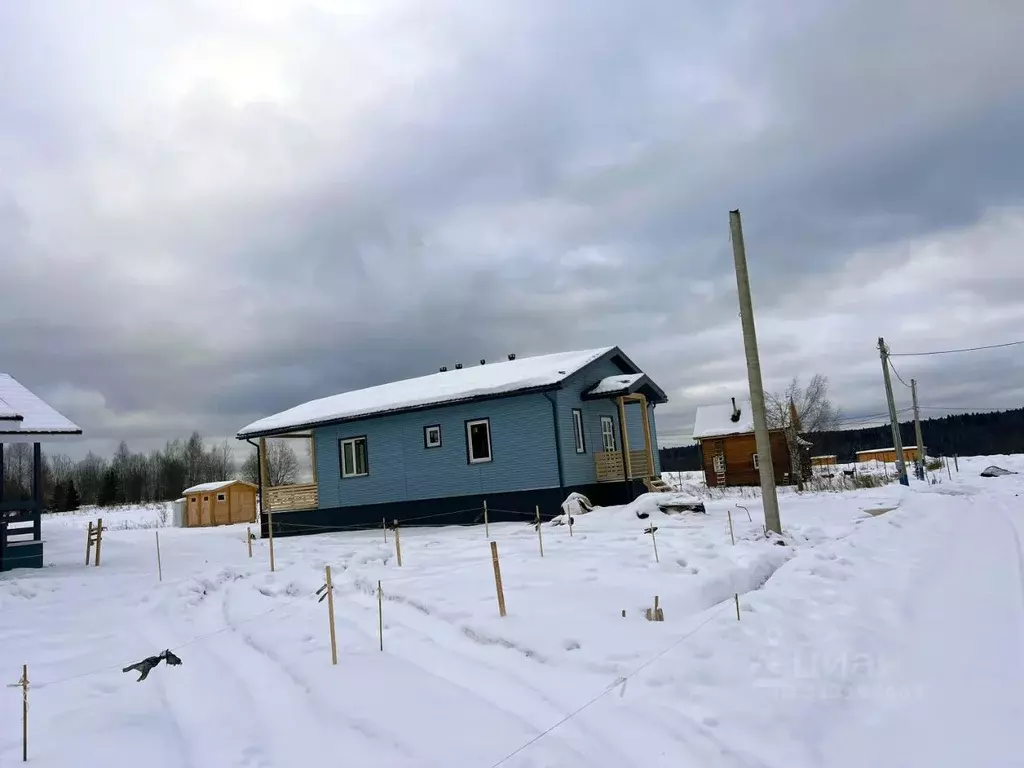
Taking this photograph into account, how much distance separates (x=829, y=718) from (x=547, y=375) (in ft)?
45.9

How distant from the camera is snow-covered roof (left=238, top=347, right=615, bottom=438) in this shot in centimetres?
1883

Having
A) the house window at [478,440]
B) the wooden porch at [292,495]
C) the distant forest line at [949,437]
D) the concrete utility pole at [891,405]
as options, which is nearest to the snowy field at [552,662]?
the house window at [478,440]

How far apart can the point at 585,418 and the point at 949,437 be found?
120668 millimetres

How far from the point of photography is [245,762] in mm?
4547

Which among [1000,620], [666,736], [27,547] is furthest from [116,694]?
[27,547]

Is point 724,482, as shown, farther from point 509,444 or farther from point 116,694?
point 116,694

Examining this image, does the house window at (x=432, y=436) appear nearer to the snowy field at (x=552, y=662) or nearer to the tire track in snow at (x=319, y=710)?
the snowy field at (x=552, y=662)

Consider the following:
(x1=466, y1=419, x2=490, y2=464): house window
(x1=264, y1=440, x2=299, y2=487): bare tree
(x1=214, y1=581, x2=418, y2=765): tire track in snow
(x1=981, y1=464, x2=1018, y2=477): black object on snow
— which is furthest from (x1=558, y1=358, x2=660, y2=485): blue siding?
(x1=264, y1=440, x2=299, y2=487): bare tree

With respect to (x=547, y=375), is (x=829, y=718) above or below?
below

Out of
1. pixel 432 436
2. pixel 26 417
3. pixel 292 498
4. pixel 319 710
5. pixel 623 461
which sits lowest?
pixel 319 710

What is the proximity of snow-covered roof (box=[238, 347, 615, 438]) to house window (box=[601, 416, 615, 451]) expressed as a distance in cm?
215

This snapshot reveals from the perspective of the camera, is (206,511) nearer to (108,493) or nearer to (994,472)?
(994,472)

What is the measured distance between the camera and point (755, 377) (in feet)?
41.8

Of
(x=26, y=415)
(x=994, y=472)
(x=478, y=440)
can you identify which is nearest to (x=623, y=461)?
(x=478, y=440)
